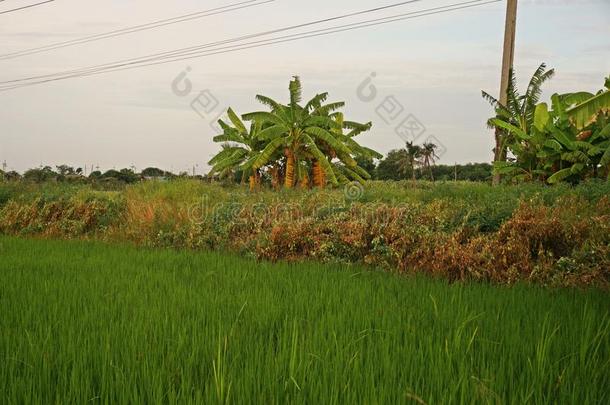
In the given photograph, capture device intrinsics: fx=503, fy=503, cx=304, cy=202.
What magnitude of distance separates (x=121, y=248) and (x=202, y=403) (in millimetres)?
6993

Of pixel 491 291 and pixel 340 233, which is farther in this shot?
pixel 340 233

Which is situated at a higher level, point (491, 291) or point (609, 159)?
point (609, 159)

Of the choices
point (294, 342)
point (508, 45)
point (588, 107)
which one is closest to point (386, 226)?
point (294, 342)

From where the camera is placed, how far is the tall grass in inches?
90.3

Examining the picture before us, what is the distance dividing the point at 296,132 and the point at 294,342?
1498 cm

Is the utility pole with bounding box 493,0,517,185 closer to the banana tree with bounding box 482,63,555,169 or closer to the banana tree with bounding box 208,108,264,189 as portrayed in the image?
the banana tree with bounding box 482,63,555,169

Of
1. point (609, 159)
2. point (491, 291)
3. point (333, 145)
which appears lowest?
point (491, 291)

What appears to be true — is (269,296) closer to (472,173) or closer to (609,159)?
(609,159)

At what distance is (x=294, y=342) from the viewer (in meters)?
2.68

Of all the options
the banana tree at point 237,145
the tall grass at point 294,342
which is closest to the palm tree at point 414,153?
the banana tree at point 237,145

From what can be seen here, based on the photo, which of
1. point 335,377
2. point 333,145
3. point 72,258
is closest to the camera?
point 335,377

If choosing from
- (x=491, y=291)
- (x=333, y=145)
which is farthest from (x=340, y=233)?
(x=333, y=145)

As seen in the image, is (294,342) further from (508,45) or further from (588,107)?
(508,45)

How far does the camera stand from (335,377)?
2.29 meters
